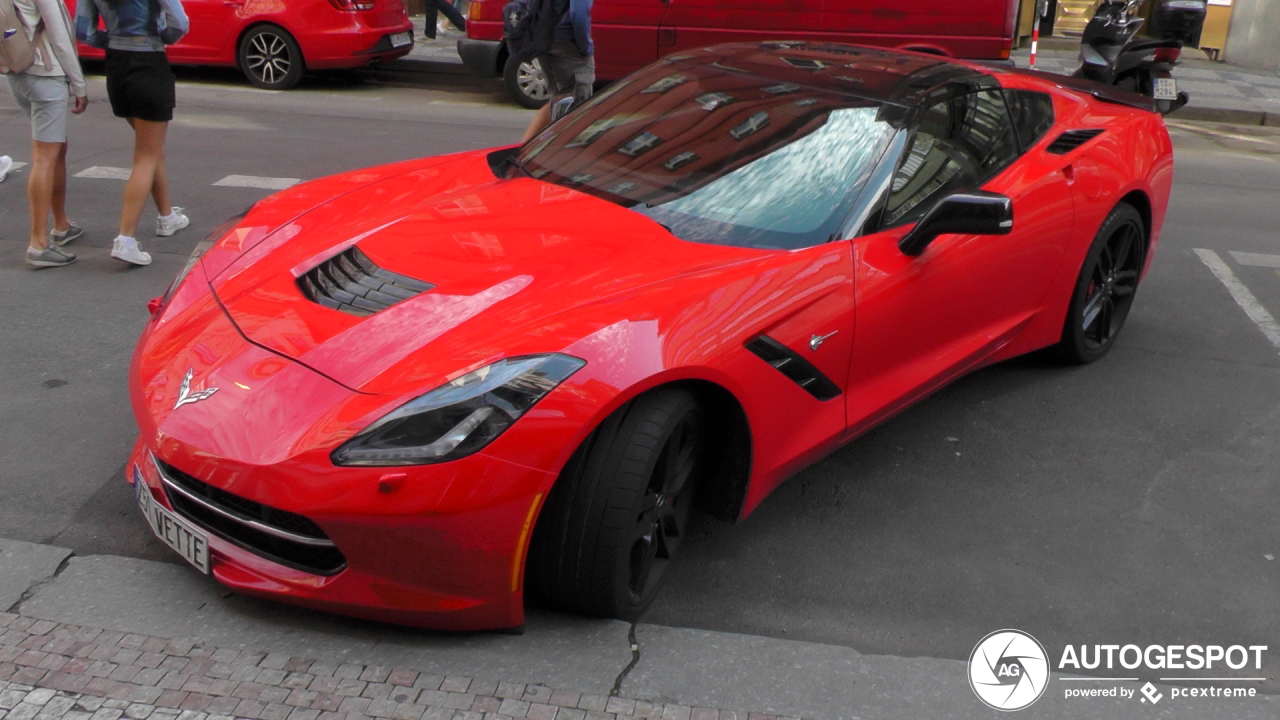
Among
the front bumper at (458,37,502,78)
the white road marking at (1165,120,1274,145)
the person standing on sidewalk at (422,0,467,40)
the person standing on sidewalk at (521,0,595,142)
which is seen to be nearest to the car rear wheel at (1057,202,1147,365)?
the person standing on sidewalk at (521,0,595,142)

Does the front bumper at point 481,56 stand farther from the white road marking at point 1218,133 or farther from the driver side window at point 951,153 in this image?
the driver side window at point 951,153

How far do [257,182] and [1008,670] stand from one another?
6.01 meters

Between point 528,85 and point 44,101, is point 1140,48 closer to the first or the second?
point 528,85

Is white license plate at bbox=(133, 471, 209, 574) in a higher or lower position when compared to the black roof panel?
lower

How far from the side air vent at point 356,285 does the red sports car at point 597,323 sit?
1 cm

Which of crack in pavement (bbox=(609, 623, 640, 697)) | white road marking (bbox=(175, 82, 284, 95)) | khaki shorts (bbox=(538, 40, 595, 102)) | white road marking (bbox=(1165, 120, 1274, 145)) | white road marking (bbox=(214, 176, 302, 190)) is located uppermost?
khaki shorts (bbox=(538, 40, 595, 102))

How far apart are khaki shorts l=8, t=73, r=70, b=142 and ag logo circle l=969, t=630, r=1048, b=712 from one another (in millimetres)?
4791

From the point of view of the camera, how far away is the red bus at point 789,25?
10.8 metres

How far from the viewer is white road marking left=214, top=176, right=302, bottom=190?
740cm

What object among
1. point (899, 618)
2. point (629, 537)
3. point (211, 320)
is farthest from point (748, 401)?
point (211, 320)

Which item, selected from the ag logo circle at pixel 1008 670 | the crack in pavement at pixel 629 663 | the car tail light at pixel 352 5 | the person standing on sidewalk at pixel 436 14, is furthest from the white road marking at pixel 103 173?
the person standing on sidewalk at pixel 436 14

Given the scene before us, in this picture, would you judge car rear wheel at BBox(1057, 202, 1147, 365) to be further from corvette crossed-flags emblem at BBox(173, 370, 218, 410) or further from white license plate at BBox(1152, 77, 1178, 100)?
white license plate at BBox(1152, 77, 1178, 100)

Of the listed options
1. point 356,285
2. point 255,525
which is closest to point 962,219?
point 356,285

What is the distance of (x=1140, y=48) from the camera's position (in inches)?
358
